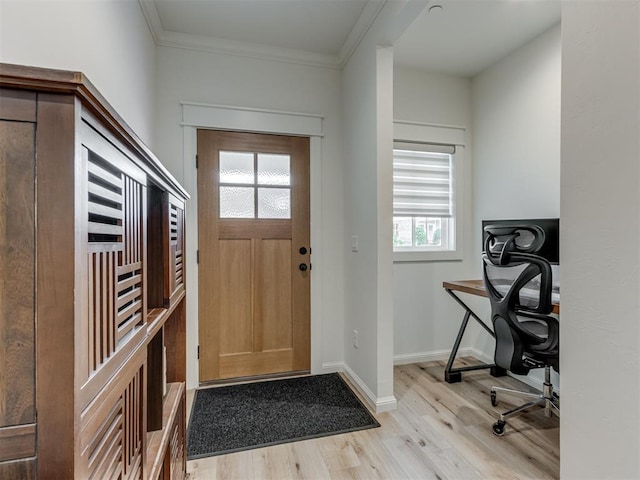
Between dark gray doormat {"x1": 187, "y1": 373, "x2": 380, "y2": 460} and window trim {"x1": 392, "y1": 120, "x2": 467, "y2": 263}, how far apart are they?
4.13 ft

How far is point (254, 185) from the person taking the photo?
254cm

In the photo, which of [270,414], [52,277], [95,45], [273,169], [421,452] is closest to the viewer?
[52,277]

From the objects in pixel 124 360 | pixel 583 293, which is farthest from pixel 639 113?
pixel 124 360

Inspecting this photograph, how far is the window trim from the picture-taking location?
283 cm

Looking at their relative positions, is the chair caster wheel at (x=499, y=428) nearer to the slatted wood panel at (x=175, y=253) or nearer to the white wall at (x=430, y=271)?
the white wall at (x=430, y=271)

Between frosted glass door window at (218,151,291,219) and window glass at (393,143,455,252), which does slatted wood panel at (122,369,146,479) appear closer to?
frosted glass door window at (218,151,291,219)

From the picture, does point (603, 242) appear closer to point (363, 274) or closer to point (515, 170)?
point (363, 274)

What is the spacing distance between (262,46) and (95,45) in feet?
4.63

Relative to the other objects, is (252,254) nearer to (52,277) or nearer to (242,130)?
(242,130)

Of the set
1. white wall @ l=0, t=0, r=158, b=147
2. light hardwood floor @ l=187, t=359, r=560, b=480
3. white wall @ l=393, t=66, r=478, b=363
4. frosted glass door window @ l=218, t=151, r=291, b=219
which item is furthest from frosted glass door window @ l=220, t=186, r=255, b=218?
light hardwood floor @ l=187, t=359, r=560, b=480

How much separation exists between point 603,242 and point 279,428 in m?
1.83

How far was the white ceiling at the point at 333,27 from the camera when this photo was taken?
2.07m

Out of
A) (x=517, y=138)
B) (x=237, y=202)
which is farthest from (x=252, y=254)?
(x=517, y=138)

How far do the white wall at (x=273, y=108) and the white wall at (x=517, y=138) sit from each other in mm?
1303
